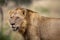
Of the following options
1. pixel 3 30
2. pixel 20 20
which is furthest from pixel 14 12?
pixel 3 30

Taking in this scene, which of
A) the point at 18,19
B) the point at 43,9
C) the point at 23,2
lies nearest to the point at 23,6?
the point at 23,2

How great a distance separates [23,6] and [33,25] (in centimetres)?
34

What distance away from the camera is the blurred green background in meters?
1.65

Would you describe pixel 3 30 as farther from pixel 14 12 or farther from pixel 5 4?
pixel 14 12

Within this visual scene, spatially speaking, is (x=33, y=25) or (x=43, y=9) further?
(x=43, y=9)

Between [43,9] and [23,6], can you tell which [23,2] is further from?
[43,9]

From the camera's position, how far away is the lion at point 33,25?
142 centimetres

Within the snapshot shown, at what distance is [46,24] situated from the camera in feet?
4.86

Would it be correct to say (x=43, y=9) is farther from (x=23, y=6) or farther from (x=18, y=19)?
(x=18, y=19)

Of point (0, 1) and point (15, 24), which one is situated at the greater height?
point (0, 1)

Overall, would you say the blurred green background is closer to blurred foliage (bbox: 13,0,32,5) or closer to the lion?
blurred foliage (bbox: 13,0,32,5)

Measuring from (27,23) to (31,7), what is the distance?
29 centimetres

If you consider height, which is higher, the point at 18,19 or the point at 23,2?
the point at 23,2

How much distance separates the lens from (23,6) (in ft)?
5.61
